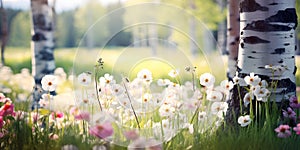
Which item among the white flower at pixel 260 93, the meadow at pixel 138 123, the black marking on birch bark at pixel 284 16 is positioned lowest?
the meadow at pixel 138 123

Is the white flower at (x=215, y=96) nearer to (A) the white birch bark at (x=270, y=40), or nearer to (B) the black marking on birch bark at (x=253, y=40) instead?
(A) the white birch bark at (x=270, y=40)

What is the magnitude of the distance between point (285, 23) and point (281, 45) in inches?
6.5

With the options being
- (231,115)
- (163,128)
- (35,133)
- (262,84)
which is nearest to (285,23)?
(262,84)

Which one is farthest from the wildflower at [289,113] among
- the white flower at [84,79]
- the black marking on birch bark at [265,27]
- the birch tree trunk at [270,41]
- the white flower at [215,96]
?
the white flower at [84,79]

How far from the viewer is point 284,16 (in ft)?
10.0

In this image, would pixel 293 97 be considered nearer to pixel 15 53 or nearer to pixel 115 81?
pixel 115 81

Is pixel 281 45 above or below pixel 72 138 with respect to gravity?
above

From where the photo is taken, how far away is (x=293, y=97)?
310 centimetres

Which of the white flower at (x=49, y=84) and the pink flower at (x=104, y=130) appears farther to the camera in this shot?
the white flower at (x=49, y=84)

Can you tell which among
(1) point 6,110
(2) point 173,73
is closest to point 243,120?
(2) point 173,73

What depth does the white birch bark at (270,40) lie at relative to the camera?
3.04 meters

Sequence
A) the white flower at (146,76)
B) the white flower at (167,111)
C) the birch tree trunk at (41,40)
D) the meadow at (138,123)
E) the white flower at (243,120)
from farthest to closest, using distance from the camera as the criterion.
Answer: the birch tree trunk at (41,40), the white flower at (146,76), the white flower at (167,111), the white flower at (243,120), the meadow at (138,123)

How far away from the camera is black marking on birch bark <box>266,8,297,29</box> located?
304cm

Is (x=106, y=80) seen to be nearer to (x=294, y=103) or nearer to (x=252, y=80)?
(x=252, y=80)
